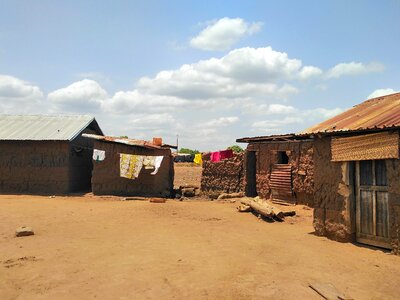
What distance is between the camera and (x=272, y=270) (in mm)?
6117

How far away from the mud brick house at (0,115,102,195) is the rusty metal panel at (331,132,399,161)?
1340cm

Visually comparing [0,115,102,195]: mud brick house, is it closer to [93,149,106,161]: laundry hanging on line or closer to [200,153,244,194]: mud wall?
[93,149,106,161]: laundry hanging on line

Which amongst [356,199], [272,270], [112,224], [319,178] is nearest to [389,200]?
[356,199]

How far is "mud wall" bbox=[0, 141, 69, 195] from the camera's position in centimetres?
1784

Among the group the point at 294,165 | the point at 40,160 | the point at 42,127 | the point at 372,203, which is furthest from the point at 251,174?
the point at 42,127

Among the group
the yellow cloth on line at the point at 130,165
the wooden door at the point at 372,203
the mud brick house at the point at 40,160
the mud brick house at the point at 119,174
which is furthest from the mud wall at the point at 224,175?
the wooden door at the point at 372,203

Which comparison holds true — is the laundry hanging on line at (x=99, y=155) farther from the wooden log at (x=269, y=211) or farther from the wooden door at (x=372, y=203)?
the wooden door at (x=372, y=203)

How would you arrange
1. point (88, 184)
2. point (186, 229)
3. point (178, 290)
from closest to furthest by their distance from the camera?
point (178, 290), point (186, 229), point (88, 184)

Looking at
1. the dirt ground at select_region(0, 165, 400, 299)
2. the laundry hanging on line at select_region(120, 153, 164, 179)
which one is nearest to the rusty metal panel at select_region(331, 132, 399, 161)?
the dirt ground at select_region(0, 165, 400, 299)

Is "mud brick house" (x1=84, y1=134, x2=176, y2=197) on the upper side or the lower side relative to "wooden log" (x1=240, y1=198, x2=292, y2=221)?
upper

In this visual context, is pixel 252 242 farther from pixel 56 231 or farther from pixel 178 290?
pixel 56 231

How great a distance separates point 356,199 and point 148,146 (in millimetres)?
10806

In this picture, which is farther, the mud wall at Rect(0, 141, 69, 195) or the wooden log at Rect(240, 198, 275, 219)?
the mud wall at Rect(0, 141, 69, 195)

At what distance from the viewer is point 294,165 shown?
14.1m
